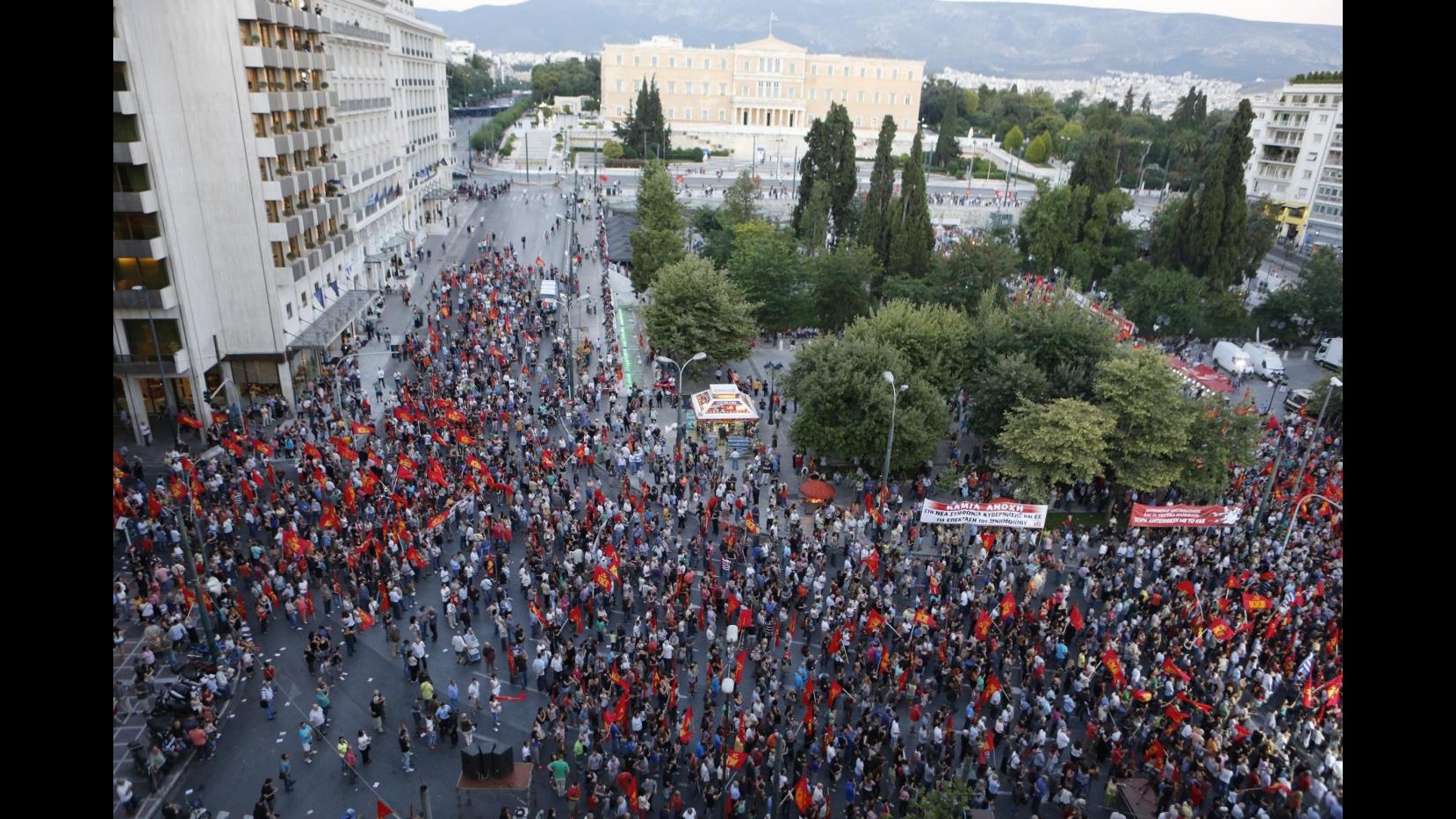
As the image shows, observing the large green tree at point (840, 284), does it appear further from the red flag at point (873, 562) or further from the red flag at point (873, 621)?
the red flag at point (873, 621)

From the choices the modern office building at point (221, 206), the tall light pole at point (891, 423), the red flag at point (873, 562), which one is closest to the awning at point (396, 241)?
the modern office building at point (221, 206)

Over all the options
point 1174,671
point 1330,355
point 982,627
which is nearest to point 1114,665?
point 1174,671

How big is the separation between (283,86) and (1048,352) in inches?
1198

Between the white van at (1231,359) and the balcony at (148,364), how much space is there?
46264 mm

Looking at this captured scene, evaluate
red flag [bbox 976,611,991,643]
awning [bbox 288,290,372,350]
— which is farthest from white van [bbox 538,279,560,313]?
red flag [bbox 976,611,991,643]

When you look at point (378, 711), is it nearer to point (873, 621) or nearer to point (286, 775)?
point (286, 775)

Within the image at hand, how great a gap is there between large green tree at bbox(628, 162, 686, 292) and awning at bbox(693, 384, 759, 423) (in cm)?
1570

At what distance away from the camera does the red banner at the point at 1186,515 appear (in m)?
23.2

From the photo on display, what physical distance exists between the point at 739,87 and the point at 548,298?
266 feet

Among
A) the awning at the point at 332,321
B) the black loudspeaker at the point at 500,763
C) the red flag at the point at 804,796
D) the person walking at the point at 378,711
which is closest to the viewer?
the red flag at the point at 804,796

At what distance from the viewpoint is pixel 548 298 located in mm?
44594

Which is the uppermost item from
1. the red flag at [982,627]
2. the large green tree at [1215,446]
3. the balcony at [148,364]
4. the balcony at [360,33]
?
the balcony at [360,33]

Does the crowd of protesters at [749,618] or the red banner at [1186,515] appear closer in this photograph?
the crowd of protesters at [749,618]

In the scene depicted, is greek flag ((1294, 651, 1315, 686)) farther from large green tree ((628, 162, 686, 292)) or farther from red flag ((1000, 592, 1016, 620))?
large green tree ((628, 162, 686, 292))
